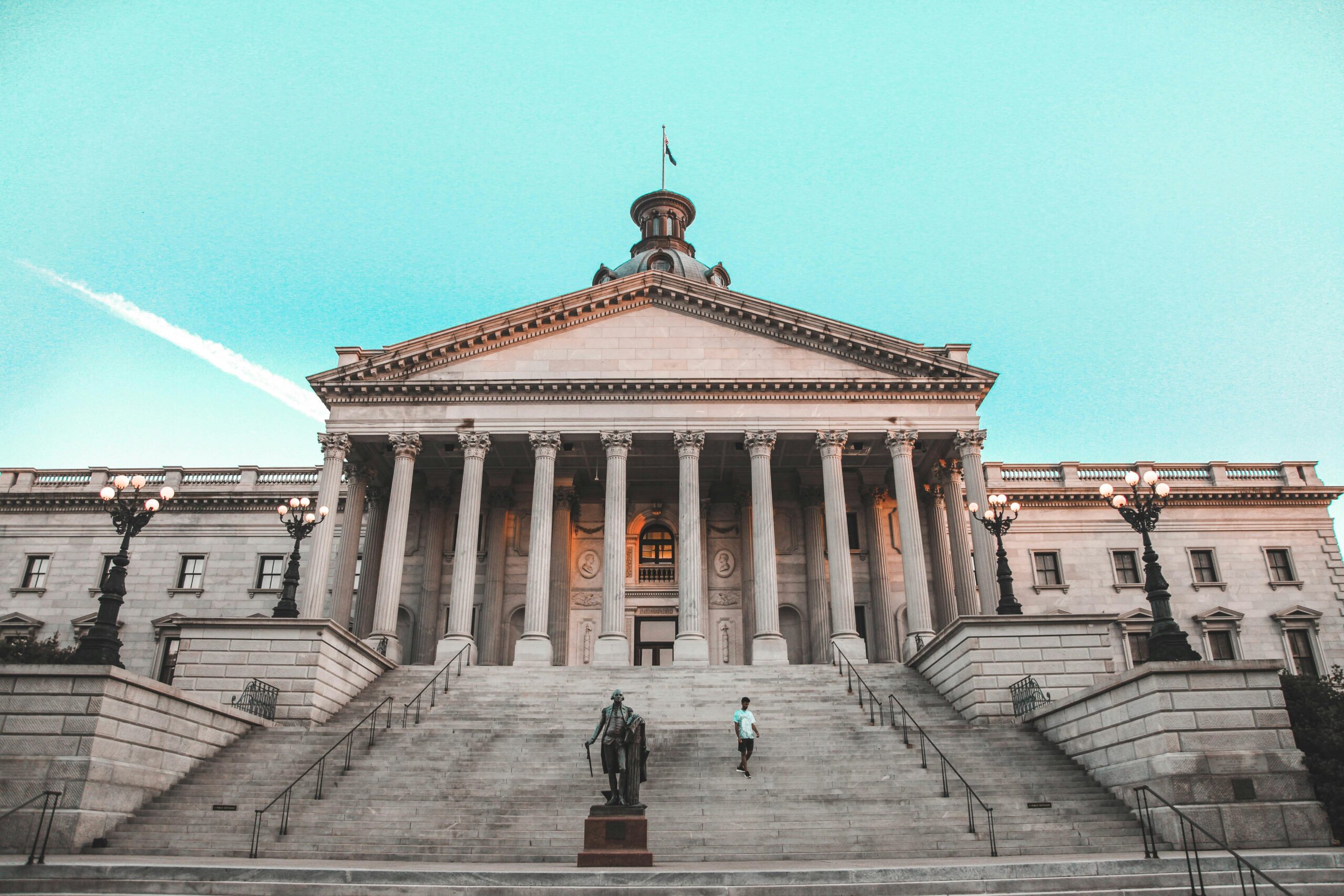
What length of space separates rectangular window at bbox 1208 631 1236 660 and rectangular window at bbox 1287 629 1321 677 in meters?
2.30

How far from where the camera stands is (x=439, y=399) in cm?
3525

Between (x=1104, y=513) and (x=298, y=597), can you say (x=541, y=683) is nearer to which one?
(x=298, y=597)

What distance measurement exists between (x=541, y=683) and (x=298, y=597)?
17398 mm

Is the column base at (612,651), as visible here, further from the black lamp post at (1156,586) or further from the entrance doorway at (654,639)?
the black lamp post at (1156,586)

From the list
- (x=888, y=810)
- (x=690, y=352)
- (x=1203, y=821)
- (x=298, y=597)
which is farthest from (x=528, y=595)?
(x=1203, y=821)

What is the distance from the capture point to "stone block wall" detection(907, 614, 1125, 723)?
24.4 metres

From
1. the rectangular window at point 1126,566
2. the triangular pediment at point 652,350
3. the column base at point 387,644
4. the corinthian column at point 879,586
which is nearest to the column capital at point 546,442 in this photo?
the triangular pediment at point 652,350

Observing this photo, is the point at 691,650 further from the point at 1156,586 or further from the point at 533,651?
the point at 1156,586

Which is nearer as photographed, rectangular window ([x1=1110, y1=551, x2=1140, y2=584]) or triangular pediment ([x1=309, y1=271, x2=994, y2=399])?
triangular pediment ([x1=309, y1=271, x2=994, y2=399])

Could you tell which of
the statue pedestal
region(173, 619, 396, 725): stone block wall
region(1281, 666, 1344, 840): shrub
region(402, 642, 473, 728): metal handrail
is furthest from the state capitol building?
the statue pedestal

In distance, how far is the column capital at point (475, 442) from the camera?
34.5 meters

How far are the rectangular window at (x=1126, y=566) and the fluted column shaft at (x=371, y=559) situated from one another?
31.9 m

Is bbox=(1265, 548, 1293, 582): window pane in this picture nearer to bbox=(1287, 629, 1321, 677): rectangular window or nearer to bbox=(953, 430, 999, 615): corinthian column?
bbox=(1287, 629, 1321, 677): rectangular window

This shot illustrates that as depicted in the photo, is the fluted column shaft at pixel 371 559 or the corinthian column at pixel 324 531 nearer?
the corinthian column at pixel 324 531
